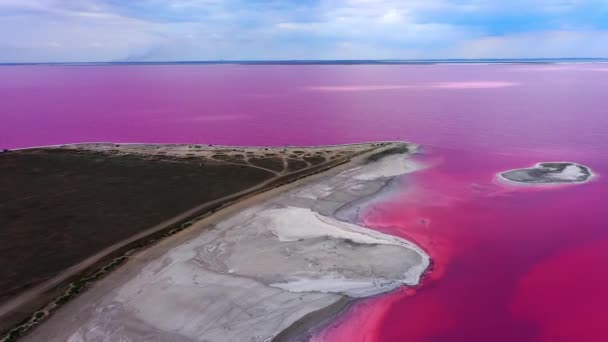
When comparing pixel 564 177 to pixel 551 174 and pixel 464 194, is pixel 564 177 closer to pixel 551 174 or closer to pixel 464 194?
pixel 551 174

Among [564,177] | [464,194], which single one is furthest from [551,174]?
[464,194]

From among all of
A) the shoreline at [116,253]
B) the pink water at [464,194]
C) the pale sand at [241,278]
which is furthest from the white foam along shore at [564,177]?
the shoreline at [116,253]

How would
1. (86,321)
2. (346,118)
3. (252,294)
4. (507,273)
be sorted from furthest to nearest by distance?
(346,118) → (507,273) → (252,294) → (86,321)

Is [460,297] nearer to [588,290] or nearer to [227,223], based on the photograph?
[588,290]

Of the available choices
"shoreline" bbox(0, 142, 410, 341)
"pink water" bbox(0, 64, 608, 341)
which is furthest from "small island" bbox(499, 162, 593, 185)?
"shoreline" bbox(0, 142, 410, 341)

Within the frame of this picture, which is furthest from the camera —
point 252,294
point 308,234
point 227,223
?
point 227,223

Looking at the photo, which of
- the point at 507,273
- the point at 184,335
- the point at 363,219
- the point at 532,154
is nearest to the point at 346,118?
the point at 532,154
